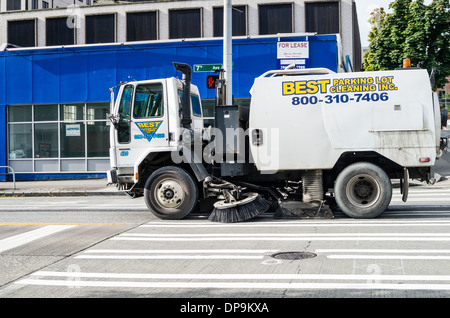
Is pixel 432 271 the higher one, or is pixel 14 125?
pixel 14 125

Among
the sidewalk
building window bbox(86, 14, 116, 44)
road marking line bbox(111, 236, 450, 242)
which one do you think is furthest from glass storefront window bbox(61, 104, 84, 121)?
road marking line bbox(111, 236, 450, 242)

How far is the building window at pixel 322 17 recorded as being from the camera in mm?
31000

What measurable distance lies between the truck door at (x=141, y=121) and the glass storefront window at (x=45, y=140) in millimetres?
14825

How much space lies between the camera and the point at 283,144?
9945 millimetres

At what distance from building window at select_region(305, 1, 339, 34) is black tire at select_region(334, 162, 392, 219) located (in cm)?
2286

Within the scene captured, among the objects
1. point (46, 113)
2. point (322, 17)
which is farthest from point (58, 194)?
point (322, 17)

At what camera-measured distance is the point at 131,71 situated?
23.4 meters

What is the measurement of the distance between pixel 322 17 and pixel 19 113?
18383 mm

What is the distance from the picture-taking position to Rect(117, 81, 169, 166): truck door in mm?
10469

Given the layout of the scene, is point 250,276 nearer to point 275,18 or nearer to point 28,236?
point 28,236

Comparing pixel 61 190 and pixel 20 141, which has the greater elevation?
pixel 20 141

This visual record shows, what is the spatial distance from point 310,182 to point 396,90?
2364 millimetres
